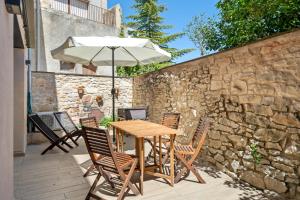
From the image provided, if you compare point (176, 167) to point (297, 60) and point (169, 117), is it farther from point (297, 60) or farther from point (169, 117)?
point (297, 60)

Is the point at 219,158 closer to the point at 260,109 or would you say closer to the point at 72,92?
the point at 260,109

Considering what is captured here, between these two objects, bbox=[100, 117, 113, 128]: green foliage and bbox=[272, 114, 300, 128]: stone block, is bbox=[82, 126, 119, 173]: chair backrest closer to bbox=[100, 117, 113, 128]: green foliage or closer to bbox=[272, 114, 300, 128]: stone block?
bbox=[272, 114, 300, 128]: stone block

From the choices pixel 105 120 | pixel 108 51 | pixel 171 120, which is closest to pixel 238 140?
pixel 171 120

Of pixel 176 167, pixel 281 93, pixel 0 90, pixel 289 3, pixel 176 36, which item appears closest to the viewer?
pixel 0 90

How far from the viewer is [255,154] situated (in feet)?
12.5

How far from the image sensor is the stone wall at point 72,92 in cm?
838

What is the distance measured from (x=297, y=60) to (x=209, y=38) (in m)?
6.62

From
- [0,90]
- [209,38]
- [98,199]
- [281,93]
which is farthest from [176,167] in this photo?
[209,38]

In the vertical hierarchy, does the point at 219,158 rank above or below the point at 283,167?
below

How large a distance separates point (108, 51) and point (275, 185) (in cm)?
467

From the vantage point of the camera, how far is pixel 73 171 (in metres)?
4.35

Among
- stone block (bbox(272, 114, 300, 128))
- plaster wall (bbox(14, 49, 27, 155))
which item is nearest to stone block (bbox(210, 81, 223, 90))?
stone block (bbox(272, 114, 300, 128))

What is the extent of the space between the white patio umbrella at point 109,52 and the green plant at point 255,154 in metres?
2.65

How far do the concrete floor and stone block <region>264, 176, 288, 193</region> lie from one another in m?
0.10
